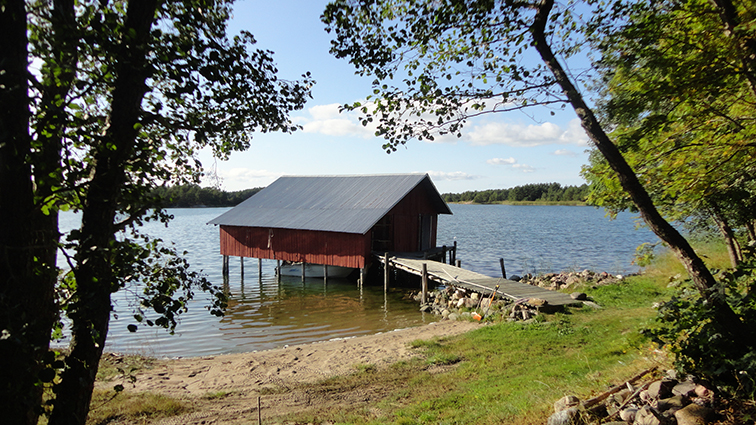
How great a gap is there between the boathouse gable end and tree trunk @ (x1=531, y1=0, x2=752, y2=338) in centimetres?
1689

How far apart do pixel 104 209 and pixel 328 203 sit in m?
23.0

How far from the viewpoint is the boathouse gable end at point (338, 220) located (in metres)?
23.8

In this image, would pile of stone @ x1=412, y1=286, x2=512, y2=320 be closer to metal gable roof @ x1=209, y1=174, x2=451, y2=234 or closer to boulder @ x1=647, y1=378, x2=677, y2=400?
metal gable roof @ x1=209, y1=174, x2=451, y2=234

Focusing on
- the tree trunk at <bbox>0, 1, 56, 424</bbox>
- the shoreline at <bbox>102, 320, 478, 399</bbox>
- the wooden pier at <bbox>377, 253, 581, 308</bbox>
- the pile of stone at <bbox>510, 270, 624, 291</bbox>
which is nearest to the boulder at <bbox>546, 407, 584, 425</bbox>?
the tree trunk at <bbox>0, 1, 56, 424</bbox>

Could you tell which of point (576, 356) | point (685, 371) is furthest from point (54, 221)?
point (576, 356)

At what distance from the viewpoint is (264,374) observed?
34.8 ft

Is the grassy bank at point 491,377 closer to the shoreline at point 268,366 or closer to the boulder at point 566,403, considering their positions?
the boulder at point 566,403

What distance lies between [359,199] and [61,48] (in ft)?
75.5

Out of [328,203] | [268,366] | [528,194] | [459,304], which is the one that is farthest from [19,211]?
[528,194]

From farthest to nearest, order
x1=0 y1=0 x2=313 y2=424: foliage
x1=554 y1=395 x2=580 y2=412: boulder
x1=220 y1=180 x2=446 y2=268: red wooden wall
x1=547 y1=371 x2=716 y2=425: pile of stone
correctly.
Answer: x1=220 y1=180 x2=446 y2=268: red wooden wall < x1=554 y1=395 x2=580 y2=412: boulder < x1=547 y1=371 x2=716 y2=425: pile of stone < x1=0 y1=0 x2=313 y2=424: foliage

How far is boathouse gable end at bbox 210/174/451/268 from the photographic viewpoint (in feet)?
78.1

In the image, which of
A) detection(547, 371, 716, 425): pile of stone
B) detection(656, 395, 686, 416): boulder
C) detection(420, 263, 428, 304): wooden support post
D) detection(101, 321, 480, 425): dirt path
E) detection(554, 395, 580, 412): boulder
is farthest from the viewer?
detection(420, 263, 428, 304): wooden support post

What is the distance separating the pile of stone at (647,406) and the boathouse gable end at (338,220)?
55.8ft

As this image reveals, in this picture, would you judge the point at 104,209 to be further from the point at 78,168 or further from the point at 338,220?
the point at 338,220
